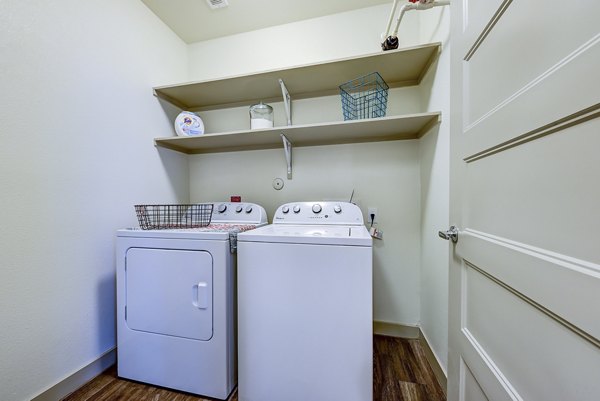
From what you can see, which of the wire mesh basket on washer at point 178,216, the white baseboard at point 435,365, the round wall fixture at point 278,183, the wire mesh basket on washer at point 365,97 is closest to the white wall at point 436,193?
the white baseboard at point 435,365

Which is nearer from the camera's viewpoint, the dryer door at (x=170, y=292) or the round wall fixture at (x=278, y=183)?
the dryer door at (x=170, y=292)

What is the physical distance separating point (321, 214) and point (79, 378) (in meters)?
1.66

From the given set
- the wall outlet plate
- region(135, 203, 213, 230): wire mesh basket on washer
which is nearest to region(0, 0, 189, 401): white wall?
region(135, 203, 213, 230): wire mesh basket on washer

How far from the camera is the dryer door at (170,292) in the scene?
1179 mm

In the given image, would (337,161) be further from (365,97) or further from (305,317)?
(305,317)

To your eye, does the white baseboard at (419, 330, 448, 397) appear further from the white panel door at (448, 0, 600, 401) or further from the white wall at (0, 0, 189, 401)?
the white wall at (0, 0, 189, 401)

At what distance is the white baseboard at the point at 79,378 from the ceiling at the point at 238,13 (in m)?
2.44

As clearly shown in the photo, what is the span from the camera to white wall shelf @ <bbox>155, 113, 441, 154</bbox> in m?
1.46

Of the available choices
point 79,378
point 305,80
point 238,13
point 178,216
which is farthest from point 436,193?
point 79,378

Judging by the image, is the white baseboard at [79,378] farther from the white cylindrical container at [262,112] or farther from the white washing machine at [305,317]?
the white cylindrical container at [262,112]

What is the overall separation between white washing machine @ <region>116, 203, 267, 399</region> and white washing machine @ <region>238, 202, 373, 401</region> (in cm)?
9

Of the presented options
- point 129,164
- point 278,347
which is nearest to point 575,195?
point 278,347

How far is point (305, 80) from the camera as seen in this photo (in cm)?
171

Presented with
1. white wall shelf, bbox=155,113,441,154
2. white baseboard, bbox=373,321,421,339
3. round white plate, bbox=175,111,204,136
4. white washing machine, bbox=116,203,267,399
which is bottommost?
white baseboard, bbox=373,321,421,339
